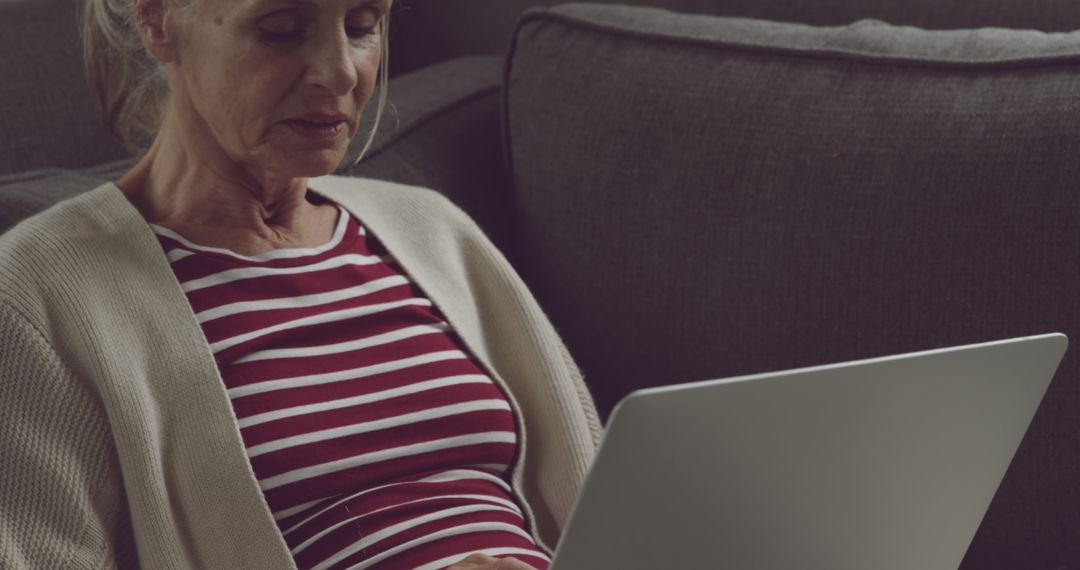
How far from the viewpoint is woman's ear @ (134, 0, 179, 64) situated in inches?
44.9

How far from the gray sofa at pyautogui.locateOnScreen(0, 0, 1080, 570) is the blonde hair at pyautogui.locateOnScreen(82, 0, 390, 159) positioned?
81 mm

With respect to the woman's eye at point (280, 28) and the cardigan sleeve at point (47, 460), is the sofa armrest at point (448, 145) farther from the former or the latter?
the cardigan sleeve at point (47, 460)

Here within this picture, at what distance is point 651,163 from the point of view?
1.45 meters

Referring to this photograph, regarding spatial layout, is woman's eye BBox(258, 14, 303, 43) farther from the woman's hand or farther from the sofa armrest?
the woman's hand

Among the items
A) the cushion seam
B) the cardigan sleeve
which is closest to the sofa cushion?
the cushion seam

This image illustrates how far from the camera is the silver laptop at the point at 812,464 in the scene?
0.77m

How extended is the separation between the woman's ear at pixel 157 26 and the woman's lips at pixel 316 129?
0.40 feet

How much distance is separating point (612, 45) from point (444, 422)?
55 centimetres

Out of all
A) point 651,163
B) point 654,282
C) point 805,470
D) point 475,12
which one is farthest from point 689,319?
point 475,12

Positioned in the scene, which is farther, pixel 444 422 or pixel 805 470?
pixel 444 422

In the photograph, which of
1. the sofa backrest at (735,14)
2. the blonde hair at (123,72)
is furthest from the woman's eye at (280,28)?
the sofa backrest at (735,14)

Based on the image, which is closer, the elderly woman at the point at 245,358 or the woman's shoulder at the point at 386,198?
Result: the elderly woman at the point at 245,358

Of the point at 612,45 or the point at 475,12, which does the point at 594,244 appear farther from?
the point at 475,12

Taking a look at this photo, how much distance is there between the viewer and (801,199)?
1347 millimetres
